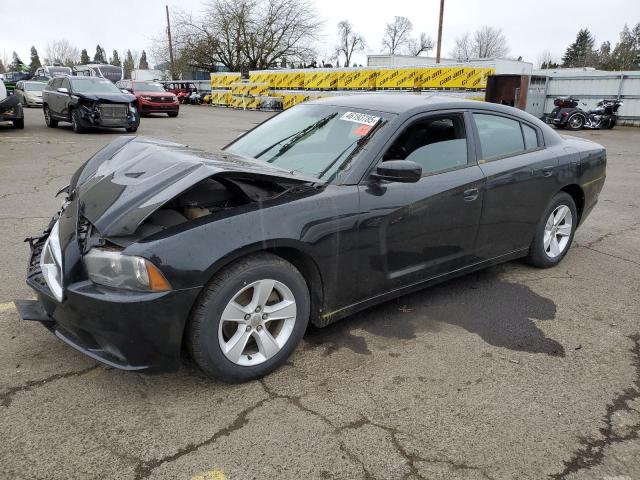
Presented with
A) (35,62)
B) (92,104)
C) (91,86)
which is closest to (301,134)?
(92,104)

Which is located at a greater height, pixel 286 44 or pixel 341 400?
pixel 286 44

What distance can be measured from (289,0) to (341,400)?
49.5 metres

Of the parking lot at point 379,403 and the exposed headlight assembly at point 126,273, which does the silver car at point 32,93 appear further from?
the exposed headlight assembly at point 126,273

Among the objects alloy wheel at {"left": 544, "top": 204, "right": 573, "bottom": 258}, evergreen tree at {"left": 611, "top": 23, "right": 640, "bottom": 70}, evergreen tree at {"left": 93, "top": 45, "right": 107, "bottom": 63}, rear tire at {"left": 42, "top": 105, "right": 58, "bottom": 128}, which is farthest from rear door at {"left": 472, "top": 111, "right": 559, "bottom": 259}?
evergreen tree at {"left": 93, "top": 45, "right": 107, "bottom": 63}

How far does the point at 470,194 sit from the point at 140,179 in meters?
2.21

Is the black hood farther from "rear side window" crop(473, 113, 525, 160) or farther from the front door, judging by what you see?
the front door

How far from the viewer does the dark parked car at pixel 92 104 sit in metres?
14.0

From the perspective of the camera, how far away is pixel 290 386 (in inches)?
110

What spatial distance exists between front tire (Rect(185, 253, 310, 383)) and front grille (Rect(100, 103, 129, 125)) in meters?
13.1

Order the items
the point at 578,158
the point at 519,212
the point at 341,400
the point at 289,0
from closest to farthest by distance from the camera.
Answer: the point at 341,400 < the point at 519,212 < the point at 578,158 < the point at 289,0

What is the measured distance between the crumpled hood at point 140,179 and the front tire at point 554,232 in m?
2.45

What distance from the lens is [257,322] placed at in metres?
2.75

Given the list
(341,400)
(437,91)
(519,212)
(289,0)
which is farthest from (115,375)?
(289,0)

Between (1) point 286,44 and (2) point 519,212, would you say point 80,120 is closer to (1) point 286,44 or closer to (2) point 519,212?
(2) point 519,212
